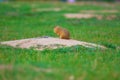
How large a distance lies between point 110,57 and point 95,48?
4.23ft

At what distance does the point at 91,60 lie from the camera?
466 inches

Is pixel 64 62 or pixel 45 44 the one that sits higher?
pixel 64 62

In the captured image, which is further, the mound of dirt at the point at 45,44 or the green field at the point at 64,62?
the mound of dirt at the point at 45,44

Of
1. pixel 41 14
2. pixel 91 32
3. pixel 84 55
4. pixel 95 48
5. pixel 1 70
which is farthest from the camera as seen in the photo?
pixel 41 14

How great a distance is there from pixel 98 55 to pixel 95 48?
3.47ft

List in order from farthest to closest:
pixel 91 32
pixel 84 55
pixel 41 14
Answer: pixel 41 14 < pixel 91 32 < pixel 84 55

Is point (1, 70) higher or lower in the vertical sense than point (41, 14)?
higher

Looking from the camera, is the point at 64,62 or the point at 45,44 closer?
the point at 64,62

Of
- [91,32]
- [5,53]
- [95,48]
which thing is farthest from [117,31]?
[5,53]

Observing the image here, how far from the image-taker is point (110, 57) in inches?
486

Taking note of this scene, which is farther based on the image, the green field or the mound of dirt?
the mound of dirt

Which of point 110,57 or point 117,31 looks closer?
point 110,57

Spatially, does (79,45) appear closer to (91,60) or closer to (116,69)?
(91,60)

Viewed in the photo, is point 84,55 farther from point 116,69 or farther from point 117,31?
point 117,31
